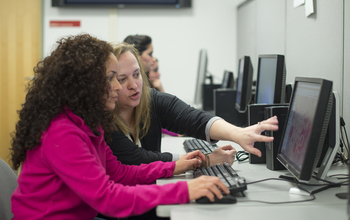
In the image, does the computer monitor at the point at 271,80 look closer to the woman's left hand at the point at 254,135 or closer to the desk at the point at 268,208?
the woman's left hand at the point at 254,135

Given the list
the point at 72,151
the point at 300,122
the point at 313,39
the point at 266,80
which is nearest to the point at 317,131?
the point at 300,122

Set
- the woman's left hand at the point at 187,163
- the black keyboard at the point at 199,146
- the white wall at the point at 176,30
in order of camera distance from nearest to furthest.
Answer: the woman's left hand at the point at 187,163 < the black keyboard at the point at 199,146 < the white wall at the point at 176,30

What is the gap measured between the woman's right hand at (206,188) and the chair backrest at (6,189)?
0.62 metres

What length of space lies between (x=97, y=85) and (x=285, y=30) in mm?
1753

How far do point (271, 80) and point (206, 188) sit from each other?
83 centimetres

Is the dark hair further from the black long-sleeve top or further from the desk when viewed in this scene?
the desk

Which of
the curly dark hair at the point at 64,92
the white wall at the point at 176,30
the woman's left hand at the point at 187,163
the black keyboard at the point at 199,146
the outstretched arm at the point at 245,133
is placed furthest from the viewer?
the white wall at the point at 176,30

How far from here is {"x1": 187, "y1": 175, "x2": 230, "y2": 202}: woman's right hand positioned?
89cm

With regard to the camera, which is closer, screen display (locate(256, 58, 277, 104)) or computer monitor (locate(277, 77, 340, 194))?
computer monitor (locate(277, 77, 340, 194))

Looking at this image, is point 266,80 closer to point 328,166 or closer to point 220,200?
point 328,166

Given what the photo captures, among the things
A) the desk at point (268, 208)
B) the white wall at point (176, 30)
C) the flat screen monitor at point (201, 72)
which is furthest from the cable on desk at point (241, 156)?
the white wall at point (176, 30)

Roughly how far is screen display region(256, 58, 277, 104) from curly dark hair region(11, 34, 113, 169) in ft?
2.73

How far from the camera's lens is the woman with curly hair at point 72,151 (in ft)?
2.84

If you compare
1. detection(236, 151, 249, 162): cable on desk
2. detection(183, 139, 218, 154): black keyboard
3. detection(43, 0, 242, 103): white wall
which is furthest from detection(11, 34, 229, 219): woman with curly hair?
detection(43, 0, 242, 103): white wall
